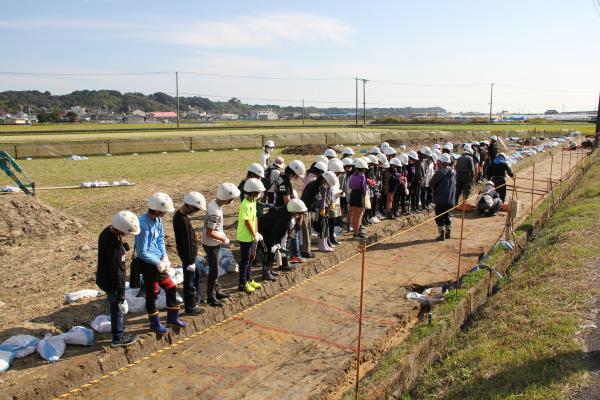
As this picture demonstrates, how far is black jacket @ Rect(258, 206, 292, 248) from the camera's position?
24.3ft

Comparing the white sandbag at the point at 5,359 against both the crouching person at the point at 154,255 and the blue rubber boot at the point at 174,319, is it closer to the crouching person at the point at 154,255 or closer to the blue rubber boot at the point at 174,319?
the crouching person at the point at 154,255

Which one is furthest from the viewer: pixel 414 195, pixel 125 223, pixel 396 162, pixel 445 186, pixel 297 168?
pixel 414 195

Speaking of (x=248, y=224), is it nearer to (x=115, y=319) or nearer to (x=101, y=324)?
(x=115, y=319)

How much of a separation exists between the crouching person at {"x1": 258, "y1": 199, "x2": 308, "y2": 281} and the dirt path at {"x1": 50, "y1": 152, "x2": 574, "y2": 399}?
543 mm

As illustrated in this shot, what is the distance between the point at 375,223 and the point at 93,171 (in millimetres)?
15841

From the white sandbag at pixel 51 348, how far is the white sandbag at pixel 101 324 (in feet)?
1.52

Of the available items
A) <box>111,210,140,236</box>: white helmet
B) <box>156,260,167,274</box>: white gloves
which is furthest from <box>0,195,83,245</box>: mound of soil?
<box>111,210,140,236</box>: white helmet

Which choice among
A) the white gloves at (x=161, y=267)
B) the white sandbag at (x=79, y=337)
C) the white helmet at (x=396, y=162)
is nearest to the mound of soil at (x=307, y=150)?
the white helmet at (x=396, y=162)

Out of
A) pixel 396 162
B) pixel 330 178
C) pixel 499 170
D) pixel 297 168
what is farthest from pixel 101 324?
pixel 499 170

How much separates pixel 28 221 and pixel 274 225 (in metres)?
6.32

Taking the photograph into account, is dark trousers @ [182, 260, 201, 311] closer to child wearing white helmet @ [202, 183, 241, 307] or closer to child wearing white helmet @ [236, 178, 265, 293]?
child wearing white helmet @ [202, 183, 241, 307]

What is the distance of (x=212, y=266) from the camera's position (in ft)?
21.1

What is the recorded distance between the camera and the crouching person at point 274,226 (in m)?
7.33

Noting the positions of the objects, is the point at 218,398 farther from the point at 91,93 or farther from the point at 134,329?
the point at 91,93
